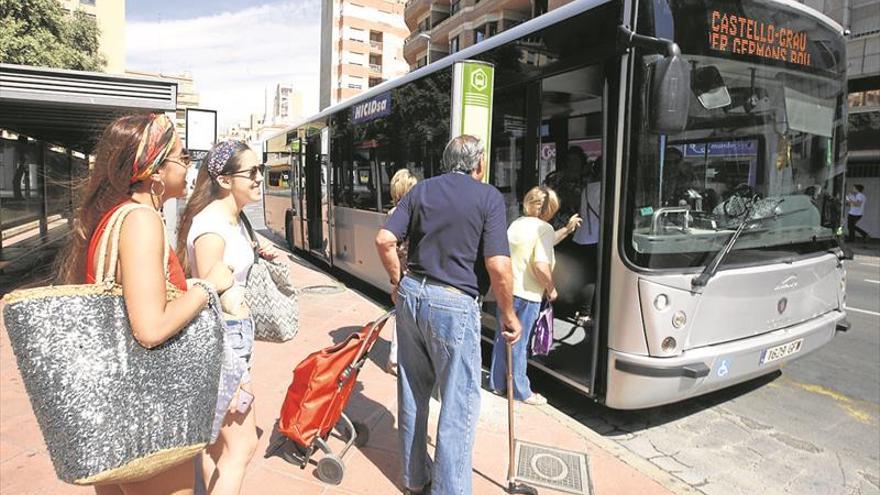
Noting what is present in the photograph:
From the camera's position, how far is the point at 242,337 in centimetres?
249

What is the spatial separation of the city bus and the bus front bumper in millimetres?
13

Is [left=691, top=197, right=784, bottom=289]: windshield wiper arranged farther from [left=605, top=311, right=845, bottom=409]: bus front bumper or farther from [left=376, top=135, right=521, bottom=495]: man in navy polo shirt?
[left=376, top=135, right=521, bottom=495]: man in navy polo shirt

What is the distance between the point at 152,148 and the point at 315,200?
36.2 ft

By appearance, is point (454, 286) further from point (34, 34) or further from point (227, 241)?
point (34, 34)

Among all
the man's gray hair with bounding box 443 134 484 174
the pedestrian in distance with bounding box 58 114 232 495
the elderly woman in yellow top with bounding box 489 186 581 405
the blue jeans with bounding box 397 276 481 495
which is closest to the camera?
the pedestrian in distance with bounding box 58 114 232 495

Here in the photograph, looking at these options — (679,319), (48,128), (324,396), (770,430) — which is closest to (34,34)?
(48,128)

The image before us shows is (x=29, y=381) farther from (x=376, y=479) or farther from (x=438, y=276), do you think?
(x=376, y=479)

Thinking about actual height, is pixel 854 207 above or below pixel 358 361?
above

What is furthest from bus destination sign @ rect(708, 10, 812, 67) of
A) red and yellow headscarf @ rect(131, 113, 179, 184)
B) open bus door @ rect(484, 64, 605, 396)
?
red and yellow headscarf @ rect(131, 113, 179, 184)

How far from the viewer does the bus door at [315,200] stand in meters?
10.9

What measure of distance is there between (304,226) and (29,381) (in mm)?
12394

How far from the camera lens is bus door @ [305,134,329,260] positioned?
10875 mm

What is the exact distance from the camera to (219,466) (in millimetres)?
2449

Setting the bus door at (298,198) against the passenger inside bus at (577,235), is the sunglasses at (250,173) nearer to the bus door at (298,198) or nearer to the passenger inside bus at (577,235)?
the passenger inside bus at (577,235)
